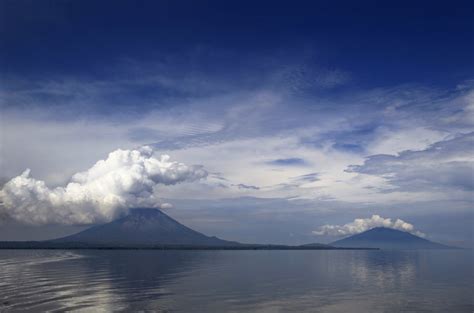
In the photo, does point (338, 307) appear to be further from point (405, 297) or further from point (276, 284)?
point (276, 284)

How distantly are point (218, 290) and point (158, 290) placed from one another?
8712 millimetres

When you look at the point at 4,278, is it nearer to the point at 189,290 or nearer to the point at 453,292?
the point at 189,290

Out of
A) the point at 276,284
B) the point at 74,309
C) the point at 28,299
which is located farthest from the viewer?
the point at 276,284

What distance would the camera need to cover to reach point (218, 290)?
197 ft

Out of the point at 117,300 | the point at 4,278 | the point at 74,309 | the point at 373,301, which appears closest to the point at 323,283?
the point at 373,301

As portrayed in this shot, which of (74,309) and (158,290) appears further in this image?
(158,290)

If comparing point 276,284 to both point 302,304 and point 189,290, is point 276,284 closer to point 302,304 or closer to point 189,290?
point 189,290

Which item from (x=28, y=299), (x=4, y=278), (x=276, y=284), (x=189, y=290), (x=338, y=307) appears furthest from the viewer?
(x=4, y=278)

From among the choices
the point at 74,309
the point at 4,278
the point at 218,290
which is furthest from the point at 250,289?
the point at 4,278

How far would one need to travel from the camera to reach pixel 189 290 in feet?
195

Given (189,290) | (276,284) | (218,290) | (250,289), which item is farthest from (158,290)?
(276,284)

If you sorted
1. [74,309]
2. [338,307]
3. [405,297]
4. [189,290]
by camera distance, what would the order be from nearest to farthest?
[74,309]
[338,307]
[405,297]
[189,290]

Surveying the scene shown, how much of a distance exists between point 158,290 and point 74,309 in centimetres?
1705

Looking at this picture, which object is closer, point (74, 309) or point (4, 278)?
point (74, 309)
